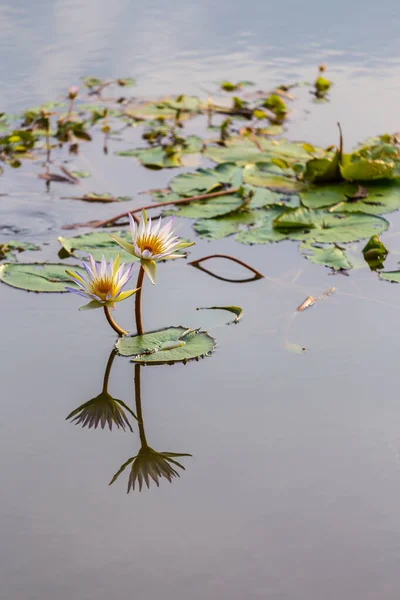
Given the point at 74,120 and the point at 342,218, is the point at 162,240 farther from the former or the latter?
the point at 74,120

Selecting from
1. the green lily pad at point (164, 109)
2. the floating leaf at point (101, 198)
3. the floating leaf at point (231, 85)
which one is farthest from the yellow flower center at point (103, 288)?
the floating leaf at point (231, 85)

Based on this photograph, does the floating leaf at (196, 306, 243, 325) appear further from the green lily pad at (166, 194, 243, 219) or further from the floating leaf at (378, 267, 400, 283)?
the green lily pad at (166, 194, 243, 219)

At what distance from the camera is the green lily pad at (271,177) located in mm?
2260

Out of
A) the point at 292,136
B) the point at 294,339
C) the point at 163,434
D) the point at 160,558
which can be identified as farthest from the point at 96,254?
the point at 292,136

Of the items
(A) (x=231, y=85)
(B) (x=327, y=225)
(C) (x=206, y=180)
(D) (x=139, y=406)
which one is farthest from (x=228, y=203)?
(A) (x=231, y=85)

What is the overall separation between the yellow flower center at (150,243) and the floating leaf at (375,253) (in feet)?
1.95

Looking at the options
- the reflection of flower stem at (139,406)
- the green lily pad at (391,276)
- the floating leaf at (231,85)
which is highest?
the floating leaf at (231,85)

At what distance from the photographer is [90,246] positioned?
184 centimetres

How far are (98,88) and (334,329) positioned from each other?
2.21 metres

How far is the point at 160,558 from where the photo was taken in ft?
3.05

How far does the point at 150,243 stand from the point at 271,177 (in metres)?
1.00

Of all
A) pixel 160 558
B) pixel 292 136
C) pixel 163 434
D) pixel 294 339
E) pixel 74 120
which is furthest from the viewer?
pixel 74 120

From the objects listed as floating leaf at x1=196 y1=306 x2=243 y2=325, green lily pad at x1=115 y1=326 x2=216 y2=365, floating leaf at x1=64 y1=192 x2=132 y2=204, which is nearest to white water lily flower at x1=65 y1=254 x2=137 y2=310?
green lily pad at x1=115 y1=326 x2=216 y2=365

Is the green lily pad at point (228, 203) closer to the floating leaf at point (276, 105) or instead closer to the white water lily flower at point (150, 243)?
the white water lily flower at point (150, 243)
